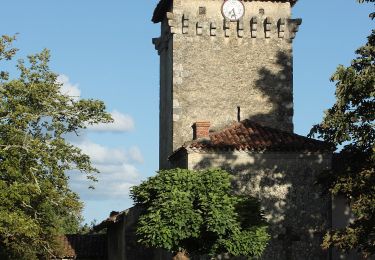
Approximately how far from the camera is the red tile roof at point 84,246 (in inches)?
1607

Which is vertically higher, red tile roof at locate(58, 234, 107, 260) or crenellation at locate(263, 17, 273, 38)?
crenellation at locate(263, 17, 273, 38)

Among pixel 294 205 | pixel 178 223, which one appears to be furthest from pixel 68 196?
pixel 294 205

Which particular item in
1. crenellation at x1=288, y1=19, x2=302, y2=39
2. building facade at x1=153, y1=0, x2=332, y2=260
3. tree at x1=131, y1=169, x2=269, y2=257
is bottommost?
tree at x1=131, y1=169, x2=269, y2=257

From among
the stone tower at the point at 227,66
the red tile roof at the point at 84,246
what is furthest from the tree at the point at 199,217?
the red tile roof at the point at 84,246

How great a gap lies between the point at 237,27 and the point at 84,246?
1565 centimetres

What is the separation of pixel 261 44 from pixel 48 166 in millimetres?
11815

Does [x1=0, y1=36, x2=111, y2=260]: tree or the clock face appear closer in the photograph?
[x1=0, y1=36, x2=111, y2=260]: tree

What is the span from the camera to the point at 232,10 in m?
A: 33.4

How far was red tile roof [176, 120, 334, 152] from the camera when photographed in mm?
29097

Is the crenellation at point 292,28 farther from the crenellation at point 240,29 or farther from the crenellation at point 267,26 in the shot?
the crenellation at point 240,29

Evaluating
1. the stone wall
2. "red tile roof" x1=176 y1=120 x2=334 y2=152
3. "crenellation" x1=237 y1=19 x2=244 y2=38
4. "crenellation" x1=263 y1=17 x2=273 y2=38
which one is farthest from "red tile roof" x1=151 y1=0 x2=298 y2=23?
the stone wall

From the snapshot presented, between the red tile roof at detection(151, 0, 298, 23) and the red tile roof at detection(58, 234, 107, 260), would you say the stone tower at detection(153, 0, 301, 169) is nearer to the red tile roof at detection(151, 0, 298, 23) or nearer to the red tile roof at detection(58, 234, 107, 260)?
the red tile roof at detection(151, 0, 298, 23)

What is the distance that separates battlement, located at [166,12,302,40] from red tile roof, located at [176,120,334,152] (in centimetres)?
482

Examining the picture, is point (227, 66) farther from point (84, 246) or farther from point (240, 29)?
point (84, 246)
